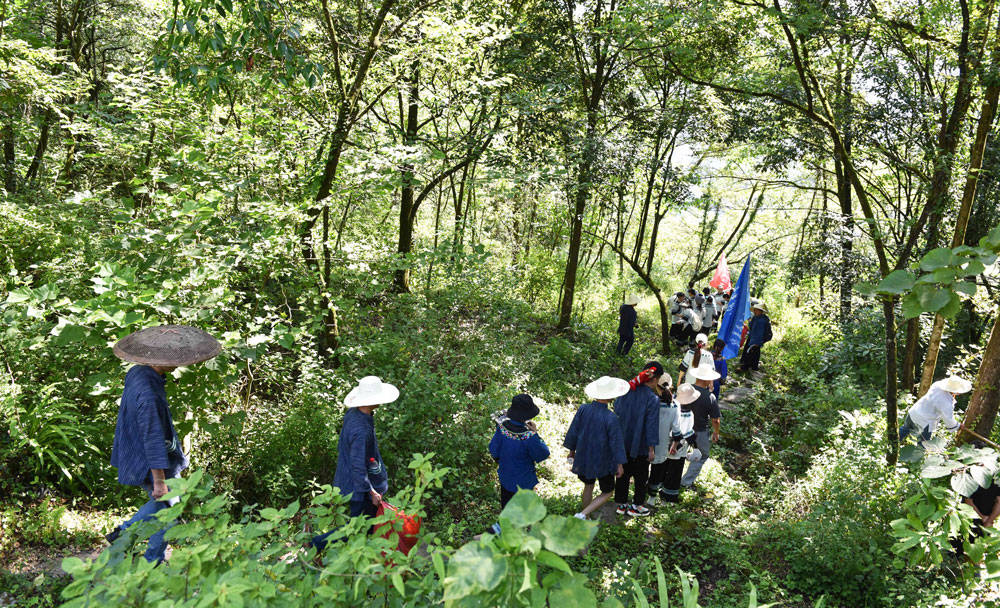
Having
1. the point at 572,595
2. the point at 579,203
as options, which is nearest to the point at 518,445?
the point at 572,595

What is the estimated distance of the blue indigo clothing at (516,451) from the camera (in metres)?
4.79

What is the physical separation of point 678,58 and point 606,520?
29.8ft

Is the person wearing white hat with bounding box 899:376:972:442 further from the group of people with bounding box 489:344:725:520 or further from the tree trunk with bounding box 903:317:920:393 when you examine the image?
the group of people with bounding box 489:344:725:520

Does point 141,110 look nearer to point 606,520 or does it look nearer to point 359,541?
point 359,541

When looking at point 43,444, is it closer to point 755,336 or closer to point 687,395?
point 687,395

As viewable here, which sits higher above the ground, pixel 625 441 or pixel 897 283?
pixel 897 283

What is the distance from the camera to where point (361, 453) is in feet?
13.4

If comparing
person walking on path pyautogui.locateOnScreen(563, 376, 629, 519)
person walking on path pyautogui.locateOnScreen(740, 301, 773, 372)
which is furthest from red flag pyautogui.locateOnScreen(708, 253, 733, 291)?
person walking on path pyautogui.locateOnScreen(563, 376, 629, 519)

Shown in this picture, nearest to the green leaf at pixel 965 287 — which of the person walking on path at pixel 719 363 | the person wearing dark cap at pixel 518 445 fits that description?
the person wearing dark cap at pixel 518 445

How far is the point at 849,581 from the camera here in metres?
4.49

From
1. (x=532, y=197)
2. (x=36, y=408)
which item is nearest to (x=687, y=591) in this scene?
(x=36, y=408)

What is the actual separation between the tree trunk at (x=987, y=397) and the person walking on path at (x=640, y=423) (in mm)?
2463

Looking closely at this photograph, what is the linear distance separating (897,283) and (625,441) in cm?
420

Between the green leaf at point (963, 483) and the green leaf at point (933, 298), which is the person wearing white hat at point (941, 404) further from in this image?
the green leaf at point (933, 298)
